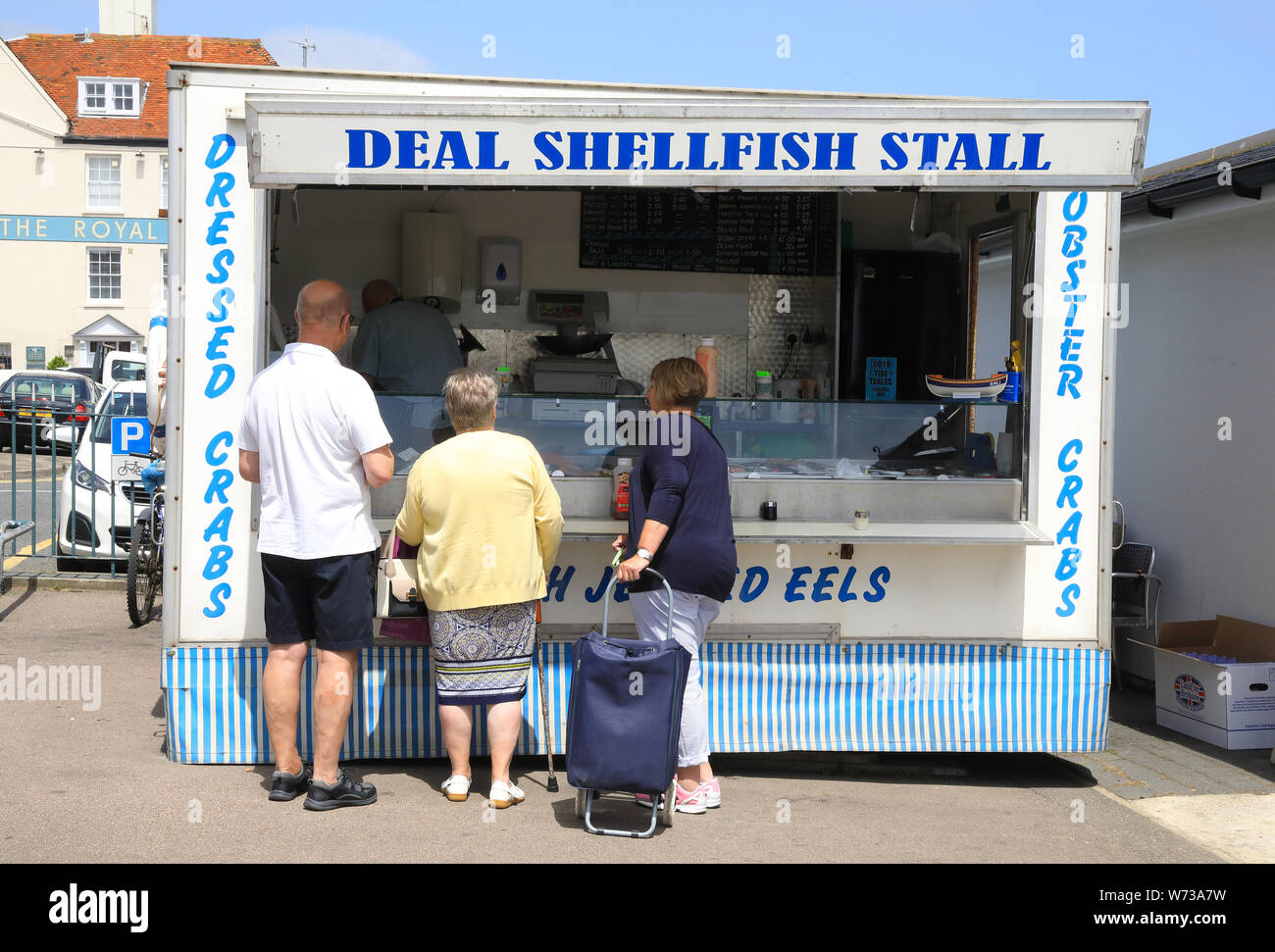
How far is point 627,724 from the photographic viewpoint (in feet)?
13.4

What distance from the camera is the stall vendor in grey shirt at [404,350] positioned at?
5.65 metres

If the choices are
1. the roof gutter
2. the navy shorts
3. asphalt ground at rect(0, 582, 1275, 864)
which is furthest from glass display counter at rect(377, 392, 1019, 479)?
the roof gutter

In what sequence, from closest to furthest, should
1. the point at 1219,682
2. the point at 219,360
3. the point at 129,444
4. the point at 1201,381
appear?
the point at 219,360, the point at 1219,682, the point at 1201,381, the point at 129,444

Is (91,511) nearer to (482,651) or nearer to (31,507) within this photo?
(31,507)

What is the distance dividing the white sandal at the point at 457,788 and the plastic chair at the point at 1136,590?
397cm

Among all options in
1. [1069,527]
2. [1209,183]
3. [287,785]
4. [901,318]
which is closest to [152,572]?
[287,785]

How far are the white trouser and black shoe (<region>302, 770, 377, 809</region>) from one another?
3.72ft

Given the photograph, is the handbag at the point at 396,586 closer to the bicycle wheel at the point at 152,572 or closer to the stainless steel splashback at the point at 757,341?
the stainless steel splashback at the point at 757,341

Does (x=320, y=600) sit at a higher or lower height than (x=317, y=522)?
lower

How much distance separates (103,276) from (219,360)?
3182cm

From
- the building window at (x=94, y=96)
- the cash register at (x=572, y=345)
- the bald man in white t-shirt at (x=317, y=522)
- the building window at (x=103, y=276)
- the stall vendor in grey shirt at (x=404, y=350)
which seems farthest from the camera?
the building window at (x=94, y=96)

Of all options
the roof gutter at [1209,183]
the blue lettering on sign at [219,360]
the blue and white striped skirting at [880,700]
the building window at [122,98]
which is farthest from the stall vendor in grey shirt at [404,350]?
the building window at [122,98]
